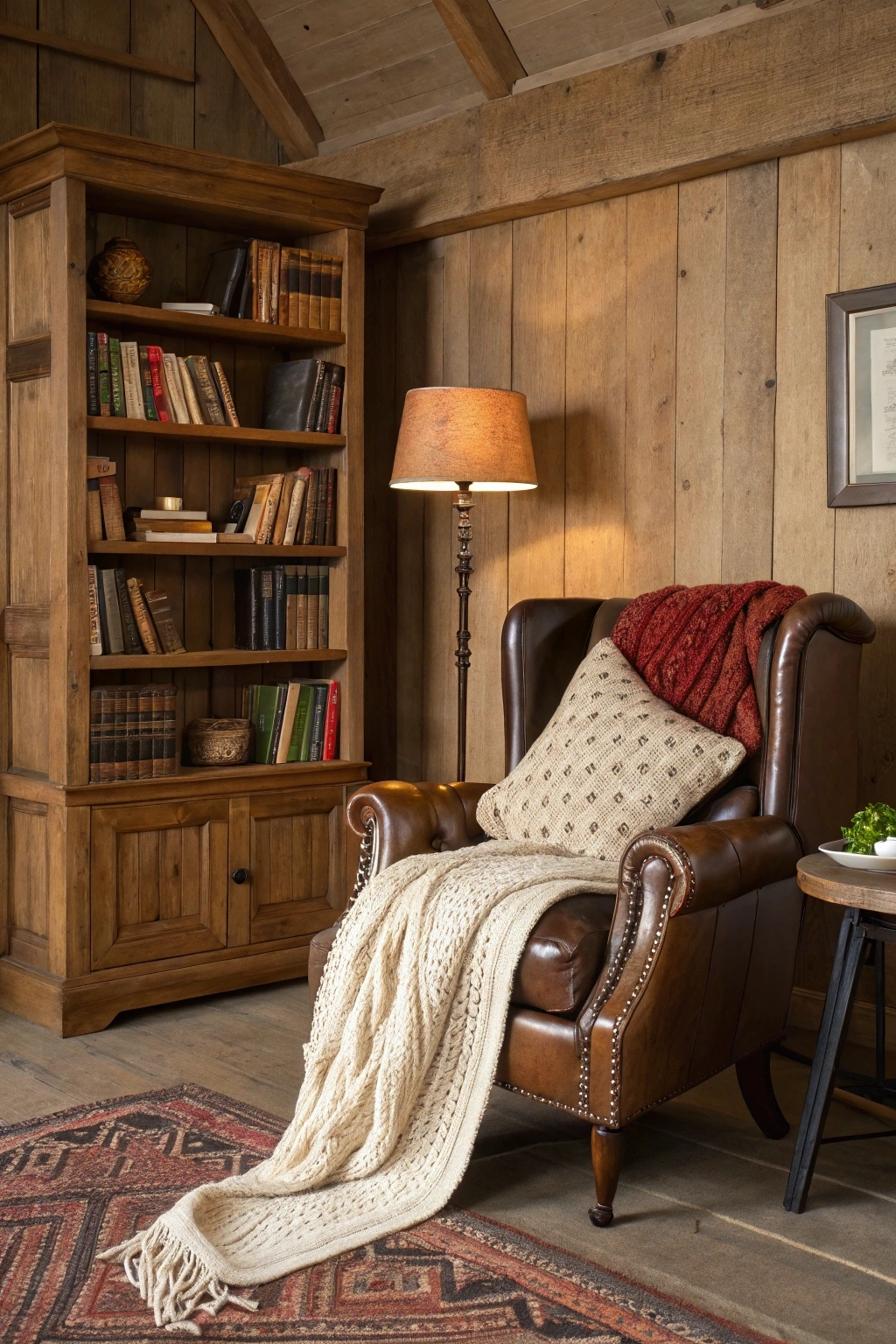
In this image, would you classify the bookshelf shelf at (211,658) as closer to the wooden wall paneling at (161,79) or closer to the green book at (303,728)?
the green book at (303,728)

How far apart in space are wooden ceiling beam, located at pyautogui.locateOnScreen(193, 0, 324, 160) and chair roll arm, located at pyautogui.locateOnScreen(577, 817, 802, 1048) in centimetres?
286

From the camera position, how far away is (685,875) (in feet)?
7.19

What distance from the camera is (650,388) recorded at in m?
3.53

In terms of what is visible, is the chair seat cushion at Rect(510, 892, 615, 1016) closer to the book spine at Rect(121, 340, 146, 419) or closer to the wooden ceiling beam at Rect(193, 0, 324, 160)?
the book spine at Rect(121, 340, 146, 419)

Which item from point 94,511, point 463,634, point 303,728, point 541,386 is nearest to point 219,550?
point 94,511

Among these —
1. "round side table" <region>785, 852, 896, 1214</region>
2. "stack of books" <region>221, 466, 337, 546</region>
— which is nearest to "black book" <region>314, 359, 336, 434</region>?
"stack of books" <region>221, 466, 337, 546</region>

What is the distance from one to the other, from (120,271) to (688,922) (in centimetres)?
230

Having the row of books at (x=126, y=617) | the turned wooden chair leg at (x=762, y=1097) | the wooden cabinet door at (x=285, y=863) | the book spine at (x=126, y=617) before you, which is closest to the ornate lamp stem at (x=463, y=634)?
the wooden cabinet door at (x=285, y=863)

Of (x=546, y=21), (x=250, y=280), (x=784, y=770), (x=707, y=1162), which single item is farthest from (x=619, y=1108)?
(x=546, y=21)

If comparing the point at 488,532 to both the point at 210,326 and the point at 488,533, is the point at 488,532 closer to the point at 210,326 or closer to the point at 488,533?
the point at 488,533

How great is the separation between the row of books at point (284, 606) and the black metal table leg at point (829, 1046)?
2.01 metres

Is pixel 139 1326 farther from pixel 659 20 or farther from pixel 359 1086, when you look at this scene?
pixel 659 20

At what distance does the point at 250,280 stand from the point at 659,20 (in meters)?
1.27

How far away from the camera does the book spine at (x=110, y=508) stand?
11.4ft
